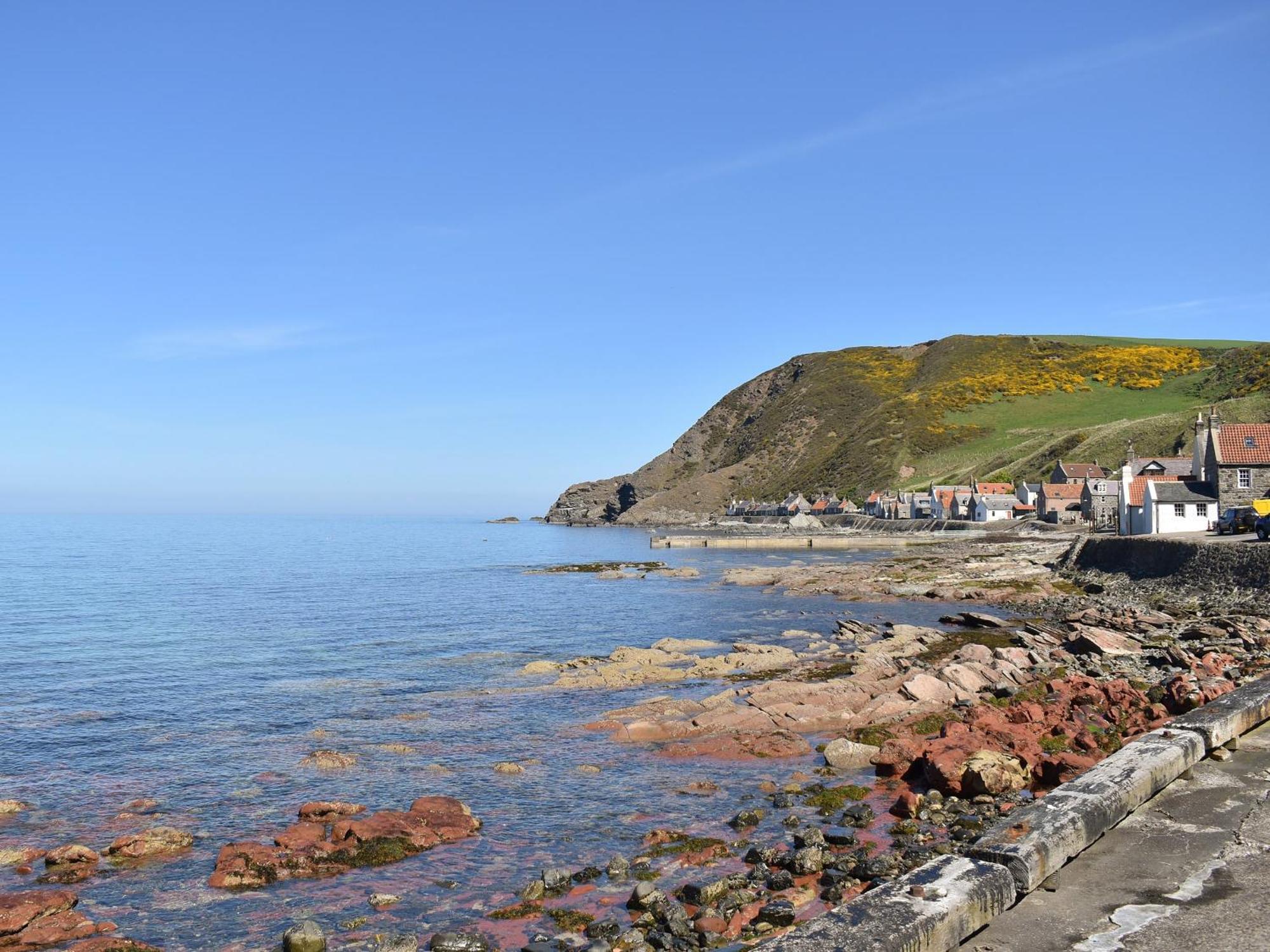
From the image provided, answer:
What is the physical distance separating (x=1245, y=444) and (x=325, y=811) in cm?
7417

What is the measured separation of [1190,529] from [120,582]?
90.7 m

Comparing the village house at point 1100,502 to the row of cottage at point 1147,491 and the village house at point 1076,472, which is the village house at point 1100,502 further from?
the village house at point 1076,472

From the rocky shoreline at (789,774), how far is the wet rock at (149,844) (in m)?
0.04

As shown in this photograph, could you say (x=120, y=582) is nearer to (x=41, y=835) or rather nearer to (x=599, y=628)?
(x=599, y=628)

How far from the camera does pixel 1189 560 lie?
5250cm

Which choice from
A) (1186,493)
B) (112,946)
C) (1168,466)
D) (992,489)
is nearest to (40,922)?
(112,946)

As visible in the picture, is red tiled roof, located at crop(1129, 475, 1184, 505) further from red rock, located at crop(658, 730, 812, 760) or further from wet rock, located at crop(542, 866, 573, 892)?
wet rock, located at crop(542, 866, 573, 892)

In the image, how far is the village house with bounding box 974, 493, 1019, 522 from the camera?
138000mm

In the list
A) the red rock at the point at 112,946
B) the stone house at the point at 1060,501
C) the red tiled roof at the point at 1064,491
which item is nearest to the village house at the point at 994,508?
the stone house at the point at 1060,501

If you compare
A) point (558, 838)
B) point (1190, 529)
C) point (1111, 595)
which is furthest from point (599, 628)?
point (1190, 529)

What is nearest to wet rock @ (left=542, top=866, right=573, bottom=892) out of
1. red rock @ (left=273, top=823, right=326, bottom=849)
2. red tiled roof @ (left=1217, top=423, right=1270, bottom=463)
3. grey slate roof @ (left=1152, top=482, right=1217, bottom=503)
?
red rock @ (left=273, top=823, right=326, bottom=849)

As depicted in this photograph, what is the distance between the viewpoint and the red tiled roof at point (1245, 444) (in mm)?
69188

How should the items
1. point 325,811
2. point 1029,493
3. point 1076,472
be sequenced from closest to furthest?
point 325,811 → point 1076,472 → point 1029,493

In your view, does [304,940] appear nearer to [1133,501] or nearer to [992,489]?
[1133,501]
